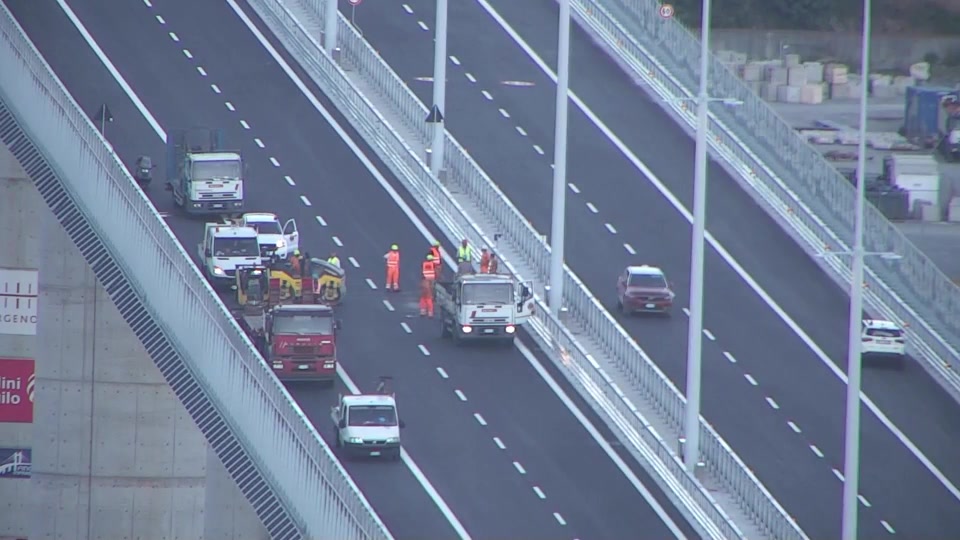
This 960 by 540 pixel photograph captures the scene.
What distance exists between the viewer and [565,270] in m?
77.5

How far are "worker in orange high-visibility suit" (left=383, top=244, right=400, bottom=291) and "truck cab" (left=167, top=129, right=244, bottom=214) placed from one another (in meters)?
7.11

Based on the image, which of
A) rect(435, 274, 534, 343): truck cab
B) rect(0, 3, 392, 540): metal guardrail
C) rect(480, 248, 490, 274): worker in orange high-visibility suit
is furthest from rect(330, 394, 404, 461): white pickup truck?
rect(480, 248, 490, 274): worker in orange high-visibility suit

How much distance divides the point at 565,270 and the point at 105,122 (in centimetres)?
1868

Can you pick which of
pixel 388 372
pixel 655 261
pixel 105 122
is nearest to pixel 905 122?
pixel 655 261

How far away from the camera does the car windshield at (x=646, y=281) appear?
3012 inches

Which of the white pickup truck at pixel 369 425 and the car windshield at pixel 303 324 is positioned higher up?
the car windshield at pixel 303 324

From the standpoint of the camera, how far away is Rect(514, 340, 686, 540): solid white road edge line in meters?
61.3

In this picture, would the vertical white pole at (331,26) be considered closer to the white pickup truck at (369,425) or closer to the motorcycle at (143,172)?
the motorcycle at (143,172)

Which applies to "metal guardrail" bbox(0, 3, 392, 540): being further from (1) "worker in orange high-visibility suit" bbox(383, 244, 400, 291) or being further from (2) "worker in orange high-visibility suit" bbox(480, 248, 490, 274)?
(2) "worker in orange high-visibility suit" bbox(480, 248, 490, 274)

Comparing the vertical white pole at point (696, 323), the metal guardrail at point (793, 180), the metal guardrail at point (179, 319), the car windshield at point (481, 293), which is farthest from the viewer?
the metal guardrail at point (793, 180)

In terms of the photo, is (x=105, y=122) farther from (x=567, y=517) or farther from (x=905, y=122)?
(x=905, y=122)

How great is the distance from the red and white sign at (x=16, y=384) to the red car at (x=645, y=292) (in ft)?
82.7

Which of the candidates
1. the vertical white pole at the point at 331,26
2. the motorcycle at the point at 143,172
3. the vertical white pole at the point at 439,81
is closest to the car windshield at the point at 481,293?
the vertical white pole at the point at 439,81

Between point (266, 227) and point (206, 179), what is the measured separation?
381 centimetres
